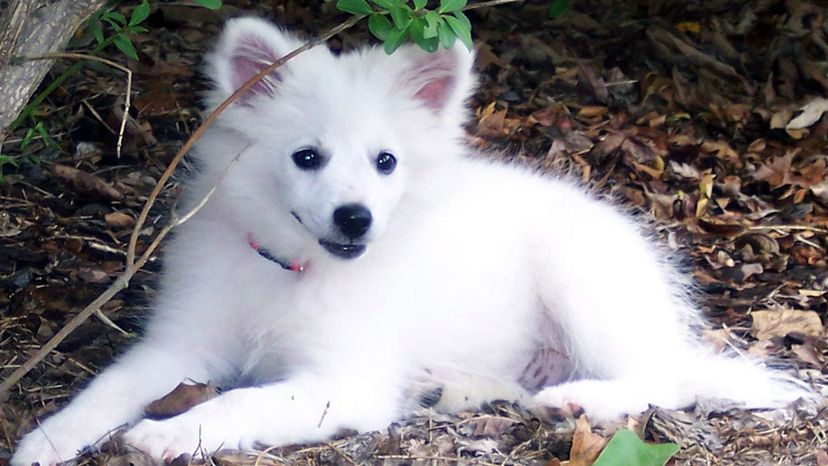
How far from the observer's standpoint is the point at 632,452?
301 cm

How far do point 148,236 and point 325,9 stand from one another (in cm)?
268

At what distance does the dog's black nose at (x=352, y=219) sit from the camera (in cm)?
321

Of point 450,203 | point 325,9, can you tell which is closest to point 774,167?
point 450,203

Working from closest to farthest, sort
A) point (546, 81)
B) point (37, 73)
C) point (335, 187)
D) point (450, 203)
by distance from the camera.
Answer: point (37, 73) < point (335, 187) < point (450, 203) < point (546, 81)

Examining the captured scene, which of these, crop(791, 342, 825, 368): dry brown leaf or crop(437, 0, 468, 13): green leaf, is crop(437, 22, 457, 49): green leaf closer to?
crop(437, 0, 468, 13): green leaf

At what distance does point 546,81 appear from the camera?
6.61 metres

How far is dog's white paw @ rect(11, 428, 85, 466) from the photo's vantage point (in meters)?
3.03

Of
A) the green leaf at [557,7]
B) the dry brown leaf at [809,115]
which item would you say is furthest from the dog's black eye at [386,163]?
the green leaf at [557,7]

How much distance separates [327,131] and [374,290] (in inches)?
22.3

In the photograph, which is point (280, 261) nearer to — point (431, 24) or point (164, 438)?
point (164, 438)

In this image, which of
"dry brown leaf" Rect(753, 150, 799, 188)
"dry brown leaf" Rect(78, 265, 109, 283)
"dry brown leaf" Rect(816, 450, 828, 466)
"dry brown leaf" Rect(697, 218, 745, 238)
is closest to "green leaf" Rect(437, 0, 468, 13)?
"dry brown leaf" Rect(816, 450, 828, 466)

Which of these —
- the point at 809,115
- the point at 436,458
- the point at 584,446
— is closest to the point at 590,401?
the point at 584,446

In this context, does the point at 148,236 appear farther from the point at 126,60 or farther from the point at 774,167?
the point at 774,167

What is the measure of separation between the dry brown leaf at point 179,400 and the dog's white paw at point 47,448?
0.27 metres
